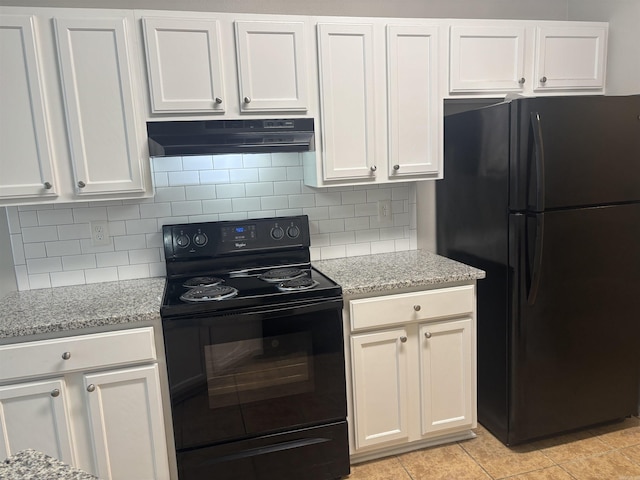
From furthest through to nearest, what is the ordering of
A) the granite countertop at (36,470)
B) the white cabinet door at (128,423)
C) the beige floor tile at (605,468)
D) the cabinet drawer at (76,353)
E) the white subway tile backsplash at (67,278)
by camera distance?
1. the white subway tile backsplash at (67,278)
2. the beige floor tile at (605,468)
3. the white cabinet door at (128,423)
4. the cabinet drawer at (76,353)
5. the granite countertop at (36,470)

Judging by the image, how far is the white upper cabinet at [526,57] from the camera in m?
2.39

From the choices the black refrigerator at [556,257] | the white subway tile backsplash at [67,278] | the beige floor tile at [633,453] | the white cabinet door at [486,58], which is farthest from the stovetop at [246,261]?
the beige floor tile at [633,453]

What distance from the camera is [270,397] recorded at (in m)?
2.02

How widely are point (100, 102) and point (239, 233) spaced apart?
0.87m

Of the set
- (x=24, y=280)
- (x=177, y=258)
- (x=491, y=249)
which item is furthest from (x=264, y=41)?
(x=24, y=280)

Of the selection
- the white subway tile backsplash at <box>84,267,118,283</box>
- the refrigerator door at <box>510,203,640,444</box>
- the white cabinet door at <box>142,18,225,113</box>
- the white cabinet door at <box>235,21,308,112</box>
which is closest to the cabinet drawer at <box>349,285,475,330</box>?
the refrigerator door at <box>510,203,640,444</box>

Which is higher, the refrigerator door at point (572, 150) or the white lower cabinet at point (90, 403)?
the refrigerator door at point (572, 150)

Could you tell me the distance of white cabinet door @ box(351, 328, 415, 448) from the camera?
2.16 m

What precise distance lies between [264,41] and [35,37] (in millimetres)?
925

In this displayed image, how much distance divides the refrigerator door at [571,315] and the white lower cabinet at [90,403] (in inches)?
64.3

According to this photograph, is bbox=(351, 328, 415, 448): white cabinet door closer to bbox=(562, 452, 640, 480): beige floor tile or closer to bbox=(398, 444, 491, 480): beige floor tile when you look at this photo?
bbox=(398, 444, 491, 480): beige floor tile

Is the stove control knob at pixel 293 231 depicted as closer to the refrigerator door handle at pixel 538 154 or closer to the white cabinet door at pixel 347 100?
the white cabinet door at pixel 347 100

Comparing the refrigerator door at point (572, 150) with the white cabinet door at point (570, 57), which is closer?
the refrigerator door at point (572, 150)

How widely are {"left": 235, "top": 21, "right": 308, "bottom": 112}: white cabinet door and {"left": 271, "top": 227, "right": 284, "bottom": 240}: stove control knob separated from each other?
2.07 feet
